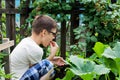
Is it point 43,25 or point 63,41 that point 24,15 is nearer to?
point 63,41

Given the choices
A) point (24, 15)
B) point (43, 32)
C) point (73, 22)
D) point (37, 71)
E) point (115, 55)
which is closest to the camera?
point (115, 55)

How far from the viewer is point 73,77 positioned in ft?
9.22

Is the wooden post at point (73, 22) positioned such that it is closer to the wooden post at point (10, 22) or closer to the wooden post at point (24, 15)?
the wooden post at point (24, 15)

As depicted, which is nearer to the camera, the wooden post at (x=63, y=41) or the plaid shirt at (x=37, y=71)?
the plaid shirt at (x=37, y=71)

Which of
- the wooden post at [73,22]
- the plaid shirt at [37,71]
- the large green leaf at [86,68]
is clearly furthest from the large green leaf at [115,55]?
the wooden post at [73,22]

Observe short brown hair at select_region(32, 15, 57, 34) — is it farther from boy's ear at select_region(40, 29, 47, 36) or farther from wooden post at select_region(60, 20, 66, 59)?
wooden post at select_region(60, 20, 66, 59)

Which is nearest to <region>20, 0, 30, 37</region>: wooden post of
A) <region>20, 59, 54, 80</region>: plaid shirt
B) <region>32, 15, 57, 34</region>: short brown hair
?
<region>32, 15, 57, 34</region>: short brown hair

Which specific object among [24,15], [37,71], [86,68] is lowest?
[37,71]

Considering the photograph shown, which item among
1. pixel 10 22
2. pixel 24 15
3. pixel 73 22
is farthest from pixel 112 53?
pixel 10 22

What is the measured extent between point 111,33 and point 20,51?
1.13m

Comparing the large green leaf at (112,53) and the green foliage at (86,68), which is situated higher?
Result: the large green leaf at (112,53)

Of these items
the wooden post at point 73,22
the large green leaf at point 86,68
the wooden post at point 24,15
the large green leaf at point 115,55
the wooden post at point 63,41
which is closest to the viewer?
the large green leaf at point 86,68

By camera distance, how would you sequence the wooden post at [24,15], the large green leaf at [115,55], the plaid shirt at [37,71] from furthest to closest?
the wooden post at [24,15] < the plaid shirt at [37,71] < the large green leaf at [115,55]

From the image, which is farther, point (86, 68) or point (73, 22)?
point (73, 22)
